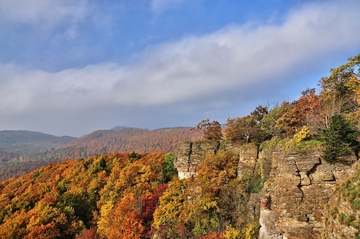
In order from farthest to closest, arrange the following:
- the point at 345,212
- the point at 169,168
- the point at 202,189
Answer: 1. the point at 169,168
2. the point at 202,189
3. the point at 345,212

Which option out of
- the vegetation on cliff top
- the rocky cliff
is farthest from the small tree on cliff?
the rocky cliff

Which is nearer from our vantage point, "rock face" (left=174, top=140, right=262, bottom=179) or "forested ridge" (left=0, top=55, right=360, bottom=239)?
"forested ridge" (left=0, top=55, right=360, bottom=239)

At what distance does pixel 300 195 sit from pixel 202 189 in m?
10.9

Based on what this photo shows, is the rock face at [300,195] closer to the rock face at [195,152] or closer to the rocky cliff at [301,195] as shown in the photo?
the rocky cliff at [301,195]

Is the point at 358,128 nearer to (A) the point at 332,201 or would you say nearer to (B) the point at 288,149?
(B) the point at 288,149

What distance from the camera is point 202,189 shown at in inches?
990

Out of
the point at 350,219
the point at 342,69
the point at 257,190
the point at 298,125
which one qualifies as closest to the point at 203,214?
the point at 257,190

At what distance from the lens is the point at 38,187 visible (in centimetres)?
4128

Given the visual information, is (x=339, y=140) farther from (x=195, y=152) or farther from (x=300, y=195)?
(x=195, y=152)

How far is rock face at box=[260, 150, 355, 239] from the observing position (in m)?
15.5

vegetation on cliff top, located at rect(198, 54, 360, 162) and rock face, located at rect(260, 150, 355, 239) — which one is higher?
vegetation on cliff top, located at rect(198, 54, 360, 162)

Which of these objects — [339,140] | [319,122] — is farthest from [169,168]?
[339,140]

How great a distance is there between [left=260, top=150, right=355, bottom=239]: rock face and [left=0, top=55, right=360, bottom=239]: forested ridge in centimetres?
70

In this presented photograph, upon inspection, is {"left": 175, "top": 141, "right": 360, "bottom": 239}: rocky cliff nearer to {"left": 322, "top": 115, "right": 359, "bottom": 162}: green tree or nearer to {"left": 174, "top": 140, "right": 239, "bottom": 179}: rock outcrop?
{"left": 322, "top": 115, "right": 359, "bottom": 162}: green tree
